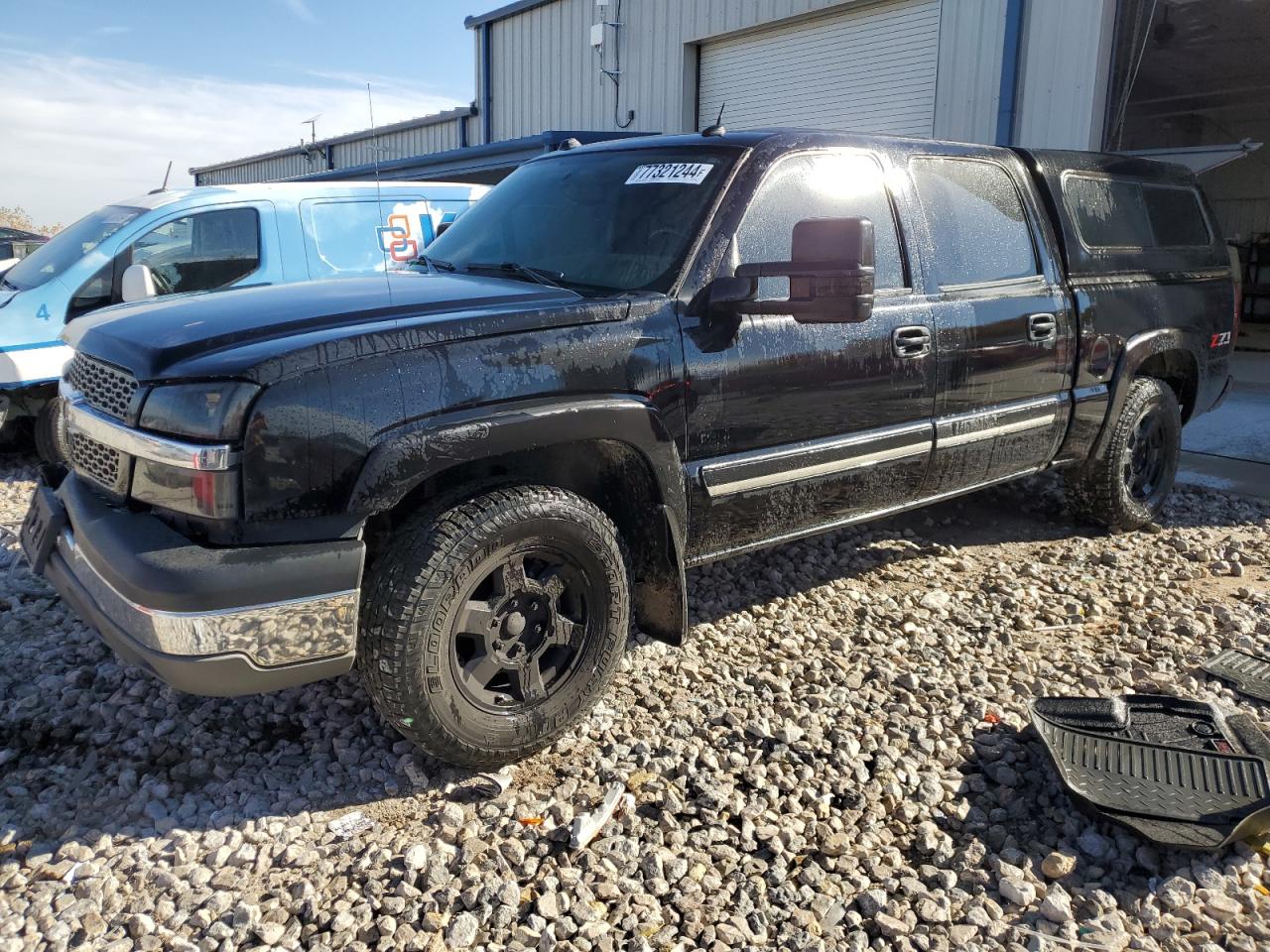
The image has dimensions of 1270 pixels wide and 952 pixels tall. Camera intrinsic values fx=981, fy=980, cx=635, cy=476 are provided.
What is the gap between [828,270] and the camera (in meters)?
2.93

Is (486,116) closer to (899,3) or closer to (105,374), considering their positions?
(899,3)

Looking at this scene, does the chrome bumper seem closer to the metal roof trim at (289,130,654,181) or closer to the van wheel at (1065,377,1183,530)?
the van wheel at (1065,377,1183,530)

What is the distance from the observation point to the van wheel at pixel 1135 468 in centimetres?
516

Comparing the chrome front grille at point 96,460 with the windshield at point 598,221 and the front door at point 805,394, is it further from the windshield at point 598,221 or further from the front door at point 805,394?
the front door at point 805,394

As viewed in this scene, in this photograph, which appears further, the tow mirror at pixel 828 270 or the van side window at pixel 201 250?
the van side window at pixel 201 250

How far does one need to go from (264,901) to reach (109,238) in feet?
17.6

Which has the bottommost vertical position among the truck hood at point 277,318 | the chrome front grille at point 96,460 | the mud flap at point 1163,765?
the mud flap at point 1163,765

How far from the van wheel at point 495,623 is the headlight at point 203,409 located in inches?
21.3

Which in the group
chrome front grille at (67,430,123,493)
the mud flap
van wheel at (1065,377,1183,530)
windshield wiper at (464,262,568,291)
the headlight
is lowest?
the mud flap

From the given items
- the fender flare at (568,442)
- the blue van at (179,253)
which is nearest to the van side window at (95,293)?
the blue van at (179,253)

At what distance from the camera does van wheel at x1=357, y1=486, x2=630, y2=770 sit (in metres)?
2.65

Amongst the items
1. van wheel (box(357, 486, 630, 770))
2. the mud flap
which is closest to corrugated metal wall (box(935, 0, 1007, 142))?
the mud flap

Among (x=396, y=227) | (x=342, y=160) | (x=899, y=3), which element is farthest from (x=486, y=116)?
(x=396, y=227)

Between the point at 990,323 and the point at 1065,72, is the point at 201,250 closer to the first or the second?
the point at 990,323
